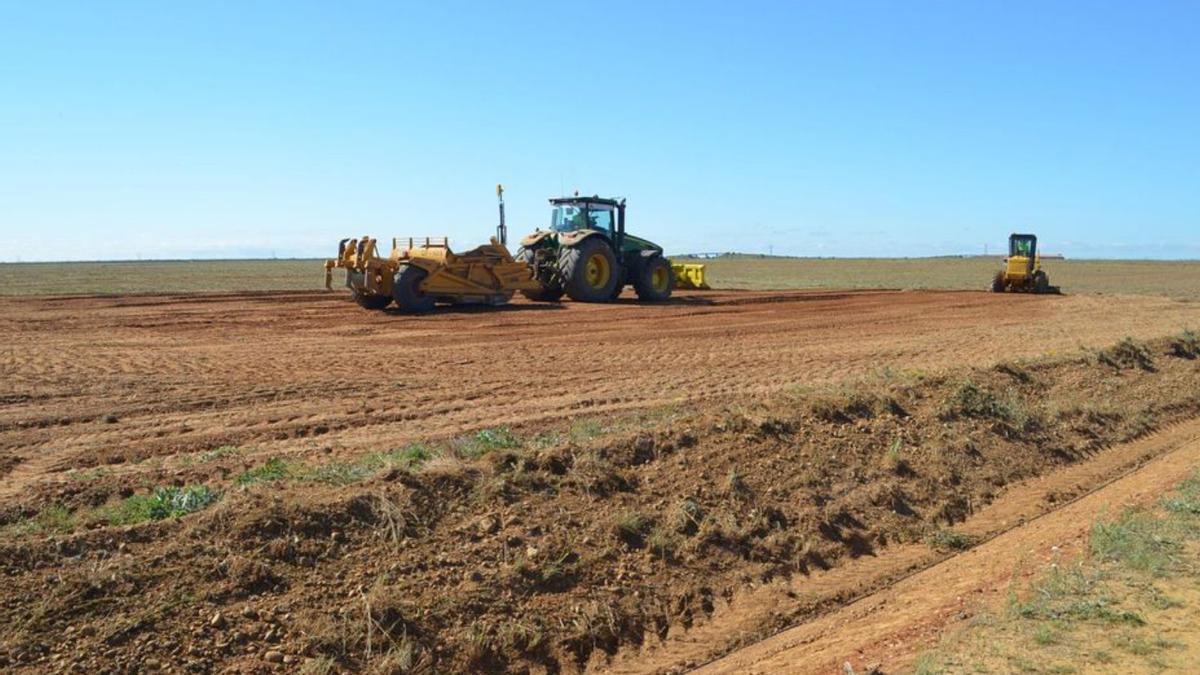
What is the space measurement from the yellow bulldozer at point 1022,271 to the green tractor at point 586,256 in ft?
46.0

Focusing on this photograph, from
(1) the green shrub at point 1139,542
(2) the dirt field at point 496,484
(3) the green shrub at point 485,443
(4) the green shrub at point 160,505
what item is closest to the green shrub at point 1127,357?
(2) the dirt field at point 496,484

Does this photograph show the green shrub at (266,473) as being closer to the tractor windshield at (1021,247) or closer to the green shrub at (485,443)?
the green shrub at (485,443)

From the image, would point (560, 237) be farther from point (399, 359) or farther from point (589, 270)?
point (399, 359)

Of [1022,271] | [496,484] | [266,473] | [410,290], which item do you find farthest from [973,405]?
[1022,271]

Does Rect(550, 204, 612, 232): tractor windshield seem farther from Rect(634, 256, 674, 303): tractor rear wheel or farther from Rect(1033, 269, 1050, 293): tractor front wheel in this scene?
Rect(1033, 269, 1050, 293): tractor front wheel

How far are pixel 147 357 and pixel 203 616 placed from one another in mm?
9160

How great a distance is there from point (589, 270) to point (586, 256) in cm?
73

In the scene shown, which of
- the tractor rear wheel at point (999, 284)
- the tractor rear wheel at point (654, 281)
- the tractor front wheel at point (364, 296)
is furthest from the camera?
the tractor rear wheel at point (999, 284)

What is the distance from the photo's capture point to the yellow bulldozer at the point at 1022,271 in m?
32.2

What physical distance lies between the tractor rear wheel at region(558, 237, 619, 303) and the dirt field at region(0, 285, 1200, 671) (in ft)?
25.0

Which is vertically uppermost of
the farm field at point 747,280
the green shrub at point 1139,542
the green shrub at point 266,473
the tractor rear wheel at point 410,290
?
the tractor rear wheel at point 410,290

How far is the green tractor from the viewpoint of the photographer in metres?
23.0

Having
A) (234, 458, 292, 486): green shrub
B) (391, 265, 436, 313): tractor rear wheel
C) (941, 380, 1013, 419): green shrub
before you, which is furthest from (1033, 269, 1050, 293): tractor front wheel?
(234, 458, 292, 486): green shrub

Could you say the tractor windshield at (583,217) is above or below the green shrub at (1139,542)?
above
